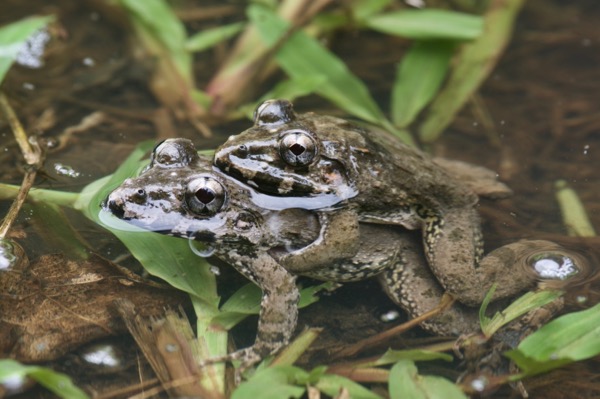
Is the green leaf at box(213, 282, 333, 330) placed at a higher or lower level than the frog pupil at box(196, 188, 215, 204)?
lower

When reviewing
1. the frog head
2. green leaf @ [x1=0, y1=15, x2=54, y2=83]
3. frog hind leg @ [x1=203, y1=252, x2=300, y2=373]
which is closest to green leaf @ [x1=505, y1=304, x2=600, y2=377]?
frog hind leg @ [x1=203, y1=252, x2=300, y2=373]

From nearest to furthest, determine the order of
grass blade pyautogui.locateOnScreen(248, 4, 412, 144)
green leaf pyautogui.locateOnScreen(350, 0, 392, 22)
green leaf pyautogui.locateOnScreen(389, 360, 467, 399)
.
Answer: green leaf pyautogui.locateOnScreen(389, 360, 467, 399)
grass blade pyautogui.locateOnScreen(248, 4, 412, 144)
green leaf pyautogui.locateOnScreen(350, 0, 392, 22)

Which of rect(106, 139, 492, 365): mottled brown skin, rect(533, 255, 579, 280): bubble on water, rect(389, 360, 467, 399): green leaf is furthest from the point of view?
rect(533, 255, 579, 280): bubble on water

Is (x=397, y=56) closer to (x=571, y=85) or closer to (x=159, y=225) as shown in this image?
(x=571, y=85)

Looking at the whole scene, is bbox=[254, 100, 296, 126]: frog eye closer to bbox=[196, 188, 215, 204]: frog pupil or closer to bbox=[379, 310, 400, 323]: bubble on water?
bbox=[196, 188, 215, 204]: frog pupil

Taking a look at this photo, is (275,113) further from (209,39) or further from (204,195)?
(209,39)

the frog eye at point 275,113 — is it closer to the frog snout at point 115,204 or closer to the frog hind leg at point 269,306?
the frog hind leg at point 269,306

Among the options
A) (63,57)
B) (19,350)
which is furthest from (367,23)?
(19,350)
